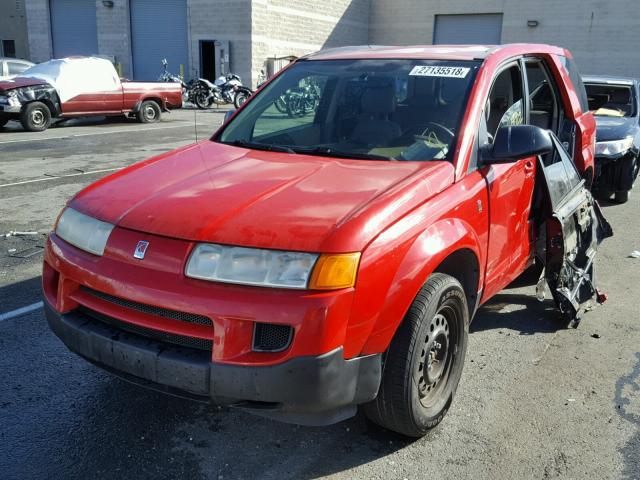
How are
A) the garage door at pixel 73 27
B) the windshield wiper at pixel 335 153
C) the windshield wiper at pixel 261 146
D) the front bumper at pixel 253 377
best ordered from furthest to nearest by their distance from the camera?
the garage door at pixel 73 27, the windshield wiper at pixel 261 146, the windshield wiper at pixel 335 153, the front bumper at pixel 253 377

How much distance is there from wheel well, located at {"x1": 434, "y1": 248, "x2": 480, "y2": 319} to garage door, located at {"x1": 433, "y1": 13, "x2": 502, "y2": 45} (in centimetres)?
3388

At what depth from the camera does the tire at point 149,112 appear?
17.7m

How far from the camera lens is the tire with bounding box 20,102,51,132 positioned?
1466 centimetres

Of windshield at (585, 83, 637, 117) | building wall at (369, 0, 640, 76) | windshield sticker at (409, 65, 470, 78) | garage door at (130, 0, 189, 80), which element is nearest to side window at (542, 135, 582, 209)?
windshield sticker at (409, 65, 470, 78)

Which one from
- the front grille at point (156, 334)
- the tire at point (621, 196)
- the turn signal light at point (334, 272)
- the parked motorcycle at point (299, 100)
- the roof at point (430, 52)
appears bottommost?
the tire at point (621, 196)

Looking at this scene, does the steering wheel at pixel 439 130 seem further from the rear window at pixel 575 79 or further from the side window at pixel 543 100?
the rear window at pixel 575 79

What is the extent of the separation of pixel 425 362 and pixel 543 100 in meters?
2.99

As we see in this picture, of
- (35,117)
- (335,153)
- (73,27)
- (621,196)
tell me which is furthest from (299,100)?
(73,27)

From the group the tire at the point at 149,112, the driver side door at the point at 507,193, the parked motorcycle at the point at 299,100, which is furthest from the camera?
the tire at the point at 149,112

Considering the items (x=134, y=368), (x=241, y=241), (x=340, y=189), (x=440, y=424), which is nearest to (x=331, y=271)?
(x=241, y=241)

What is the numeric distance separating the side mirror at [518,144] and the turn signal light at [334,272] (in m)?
1.32

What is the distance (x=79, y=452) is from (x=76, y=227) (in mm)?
1055

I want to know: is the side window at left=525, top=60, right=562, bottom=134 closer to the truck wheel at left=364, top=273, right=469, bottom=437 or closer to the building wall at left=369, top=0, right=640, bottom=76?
the truck wheel at left=364, top=273, right=469, bottom=437

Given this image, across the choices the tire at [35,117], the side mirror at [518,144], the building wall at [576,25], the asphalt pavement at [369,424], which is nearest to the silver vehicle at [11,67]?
the tire at [35,117]
